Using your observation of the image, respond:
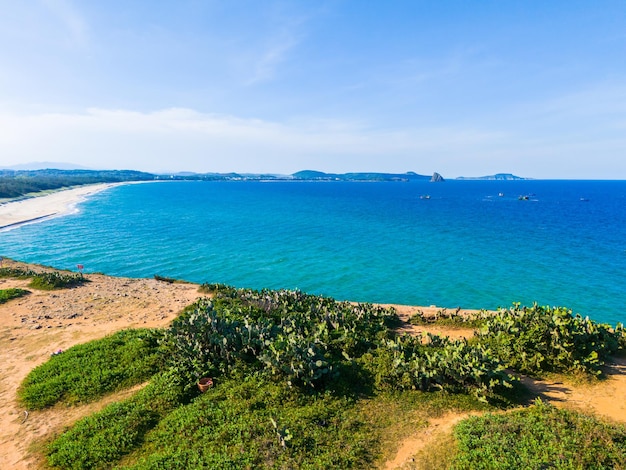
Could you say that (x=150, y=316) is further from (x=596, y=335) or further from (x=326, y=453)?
(x=596, y=335)

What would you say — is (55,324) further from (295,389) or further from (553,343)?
(553,343)

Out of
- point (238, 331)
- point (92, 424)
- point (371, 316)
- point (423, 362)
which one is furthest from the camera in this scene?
point (371, 316)

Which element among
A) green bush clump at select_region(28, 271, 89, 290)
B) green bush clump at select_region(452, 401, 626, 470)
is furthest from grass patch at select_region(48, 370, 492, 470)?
green bush clump at select_region(28, 271, 89, 290)

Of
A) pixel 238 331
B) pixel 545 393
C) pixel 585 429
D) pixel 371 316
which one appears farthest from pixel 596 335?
pixel 238 331

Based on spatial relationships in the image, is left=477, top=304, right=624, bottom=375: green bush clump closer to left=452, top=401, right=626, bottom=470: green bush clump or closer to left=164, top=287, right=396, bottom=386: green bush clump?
left=452, top=401, right=626, bottom=470: green bush clump

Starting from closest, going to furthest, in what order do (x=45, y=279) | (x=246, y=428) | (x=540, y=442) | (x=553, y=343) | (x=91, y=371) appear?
(x=540, y=442), (x=246, y=428), (x=553, y=343), (x=91, y=371), (x=45, y=279)

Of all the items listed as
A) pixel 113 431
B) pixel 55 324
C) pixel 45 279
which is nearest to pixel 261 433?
pixel 113 431
